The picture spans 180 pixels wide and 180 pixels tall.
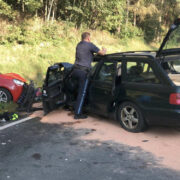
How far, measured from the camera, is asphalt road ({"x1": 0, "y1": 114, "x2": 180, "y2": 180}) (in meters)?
3.55

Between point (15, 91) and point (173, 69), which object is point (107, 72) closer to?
point (173, 69)

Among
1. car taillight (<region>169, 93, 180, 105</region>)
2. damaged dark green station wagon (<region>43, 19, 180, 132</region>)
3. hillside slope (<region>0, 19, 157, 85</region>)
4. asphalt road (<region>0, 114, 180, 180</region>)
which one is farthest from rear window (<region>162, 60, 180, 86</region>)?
hillside slope (<region>0, 19, 157, 85</region>)

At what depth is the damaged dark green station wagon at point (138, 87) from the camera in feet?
14.7

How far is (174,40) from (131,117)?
1.74m

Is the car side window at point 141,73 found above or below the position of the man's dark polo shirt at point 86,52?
below

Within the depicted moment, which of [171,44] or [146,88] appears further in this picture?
[171,44]

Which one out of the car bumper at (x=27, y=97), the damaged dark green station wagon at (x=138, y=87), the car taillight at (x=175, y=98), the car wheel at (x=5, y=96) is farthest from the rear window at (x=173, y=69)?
the car wheel at (x=5, y=96)

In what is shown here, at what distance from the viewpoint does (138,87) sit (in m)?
4.87

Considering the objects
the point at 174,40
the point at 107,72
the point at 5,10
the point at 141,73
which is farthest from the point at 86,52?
the point at 5,10

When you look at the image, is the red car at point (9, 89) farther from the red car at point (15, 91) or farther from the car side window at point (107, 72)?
the car side window at point (107, 72)

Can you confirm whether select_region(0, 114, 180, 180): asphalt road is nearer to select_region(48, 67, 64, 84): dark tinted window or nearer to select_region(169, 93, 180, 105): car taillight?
select_region(169, 93, 180, 105): car taillight

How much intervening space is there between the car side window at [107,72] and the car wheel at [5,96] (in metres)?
3.34

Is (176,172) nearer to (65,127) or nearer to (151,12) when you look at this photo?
(65,127)

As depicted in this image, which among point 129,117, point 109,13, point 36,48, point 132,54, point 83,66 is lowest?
point 129,117
